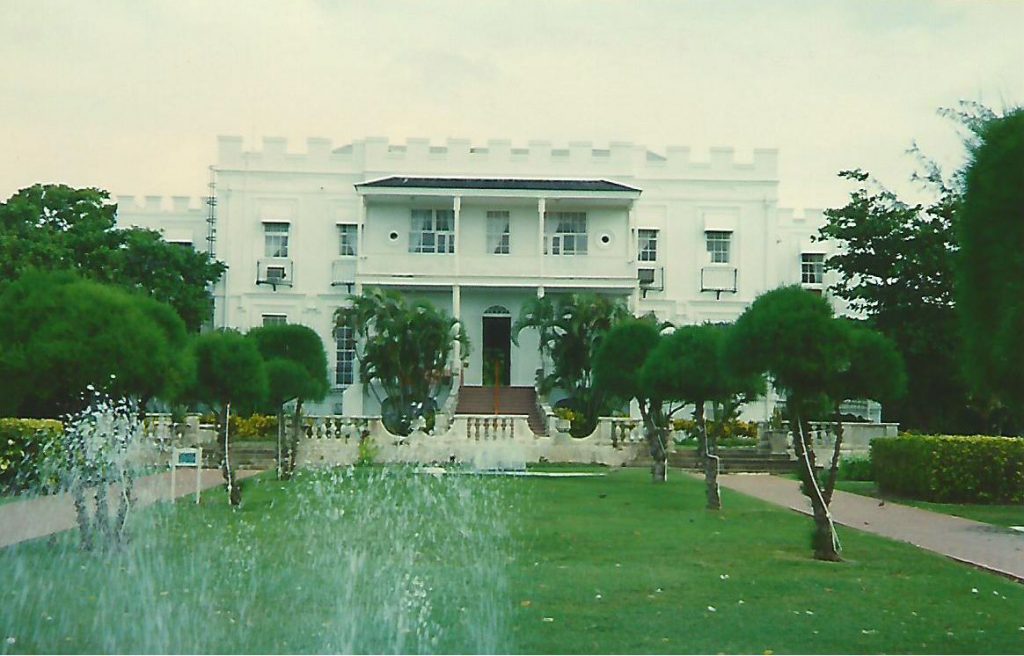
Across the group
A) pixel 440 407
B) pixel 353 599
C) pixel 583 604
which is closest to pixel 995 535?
pixel 583 604

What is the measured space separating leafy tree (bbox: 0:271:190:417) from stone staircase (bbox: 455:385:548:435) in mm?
22310

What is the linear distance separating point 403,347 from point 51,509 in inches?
681

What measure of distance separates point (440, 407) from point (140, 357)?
2495 centimetres

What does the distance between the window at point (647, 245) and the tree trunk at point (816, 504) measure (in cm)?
2824

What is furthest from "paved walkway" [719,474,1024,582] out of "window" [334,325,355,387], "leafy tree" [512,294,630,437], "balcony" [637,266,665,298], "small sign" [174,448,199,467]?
"window" [334,325,355,387]

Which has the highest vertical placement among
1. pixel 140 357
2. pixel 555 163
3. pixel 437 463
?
pixel 555 163

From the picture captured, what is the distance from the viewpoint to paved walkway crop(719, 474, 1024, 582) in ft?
40.9

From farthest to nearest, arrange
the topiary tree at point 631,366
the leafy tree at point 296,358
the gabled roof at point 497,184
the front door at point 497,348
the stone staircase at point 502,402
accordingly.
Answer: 1. the front door at point 497,348
2. the gabled roof at point 497,184
3. the stone staircase at point 502,402
4. the topiary tree at point 631,366
5. the leafy tree at point 296,358

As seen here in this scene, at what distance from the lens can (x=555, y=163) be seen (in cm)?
3962

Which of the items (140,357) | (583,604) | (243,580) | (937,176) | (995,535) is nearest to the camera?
(583,604)

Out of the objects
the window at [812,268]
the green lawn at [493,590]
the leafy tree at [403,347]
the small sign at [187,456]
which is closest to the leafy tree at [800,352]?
the green lawn at [493,590]

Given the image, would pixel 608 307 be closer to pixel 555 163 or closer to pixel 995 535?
pixel 555 163

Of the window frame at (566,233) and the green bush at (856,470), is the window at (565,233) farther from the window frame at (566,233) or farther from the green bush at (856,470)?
the green bush at (856,470)

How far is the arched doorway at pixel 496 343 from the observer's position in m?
39.4
